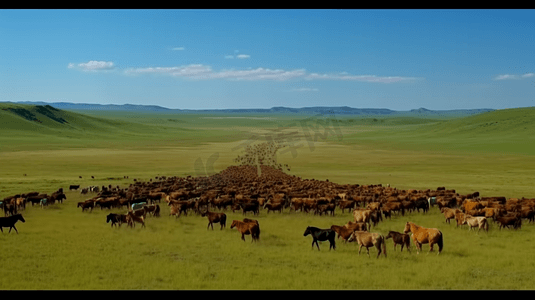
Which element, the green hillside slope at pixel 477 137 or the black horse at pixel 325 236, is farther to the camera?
the green hillside slope at pixel 477 137

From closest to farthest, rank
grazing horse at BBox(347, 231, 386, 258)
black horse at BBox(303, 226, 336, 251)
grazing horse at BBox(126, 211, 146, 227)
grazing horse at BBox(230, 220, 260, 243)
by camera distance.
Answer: grazing horse at BBox(347, 231, 386, 258) → black horse at BBox(303, 226, 336, 251) → grazing horse at BBox(230, 220, 260, 243) → grazing horse at BBox(126, 211, 146, 227)

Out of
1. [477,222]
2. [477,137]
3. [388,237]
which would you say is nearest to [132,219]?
[388,237]

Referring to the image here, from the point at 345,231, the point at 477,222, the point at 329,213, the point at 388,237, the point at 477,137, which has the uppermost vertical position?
the point at 477,137

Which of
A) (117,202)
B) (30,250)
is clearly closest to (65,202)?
(117,202)

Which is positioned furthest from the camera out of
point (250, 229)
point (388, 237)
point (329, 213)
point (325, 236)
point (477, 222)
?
point (329, 213)

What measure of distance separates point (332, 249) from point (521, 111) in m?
151

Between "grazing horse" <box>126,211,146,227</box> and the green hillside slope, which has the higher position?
the green hillside slope

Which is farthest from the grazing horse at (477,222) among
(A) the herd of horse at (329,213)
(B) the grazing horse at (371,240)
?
(B) the grazing horse at (371,240)

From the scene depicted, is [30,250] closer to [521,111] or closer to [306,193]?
[306,193]

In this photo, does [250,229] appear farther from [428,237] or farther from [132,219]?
[428,237]

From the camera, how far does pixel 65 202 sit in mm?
26641

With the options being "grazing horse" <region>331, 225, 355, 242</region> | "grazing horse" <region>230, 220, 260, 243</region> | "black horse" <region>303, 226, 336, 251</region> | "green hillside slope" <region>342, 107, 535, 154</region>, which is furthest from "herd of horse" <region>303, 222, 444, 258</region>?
"green hillside slope" <region>342, 107, 535, 154</region>

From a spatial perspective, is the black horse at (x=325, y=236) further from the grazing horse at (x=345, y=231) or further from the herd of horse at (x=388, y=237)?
the grazing horse at (x=345, y=231)

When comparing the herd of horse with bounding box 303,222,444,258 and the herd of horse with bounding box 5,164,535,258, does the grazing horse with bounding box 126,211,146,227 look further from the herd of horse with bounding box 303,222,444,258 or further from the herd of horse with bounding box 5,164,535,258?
the herd of horse with bounding box 303,222,444,258
